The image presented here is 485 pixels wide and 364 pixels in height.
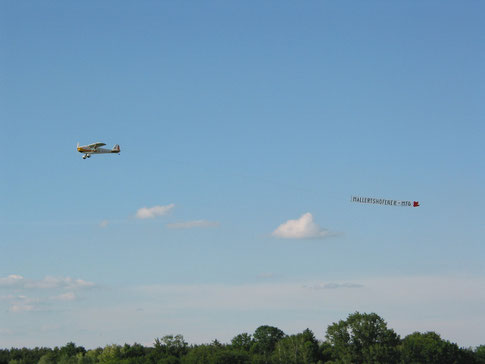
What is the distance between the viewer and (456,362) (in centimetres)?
17038

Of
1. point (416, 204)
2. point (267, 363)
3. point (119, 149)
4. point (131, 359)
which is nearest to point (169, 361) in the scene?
point (131, 359)

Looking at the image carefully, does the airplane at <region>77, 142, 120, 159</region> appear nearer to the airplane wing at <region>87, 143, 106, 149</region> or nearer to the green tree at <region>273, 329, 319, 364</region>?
the airplane wing at <region>87, 143, 106, 149</region>

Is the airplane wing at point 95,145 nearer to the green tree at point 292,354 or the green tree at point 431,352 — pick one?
the green tree at point 292,354

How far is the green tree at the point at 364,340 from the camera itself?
532ft

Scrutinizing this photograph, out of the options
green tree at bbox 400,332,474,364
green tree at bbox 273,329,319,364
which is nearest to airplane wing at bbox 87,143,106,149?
green tree at bbox 273,329,319,364

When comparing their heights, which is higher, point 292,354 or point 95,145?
point 95,145

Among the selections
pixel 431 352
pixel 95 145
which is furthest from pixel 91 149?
pixel 431 352

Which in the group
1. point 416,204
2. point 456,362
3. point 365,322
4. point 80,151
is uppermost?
point 80,151

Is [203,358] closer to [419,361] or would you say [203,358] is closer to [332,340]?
[332,340]

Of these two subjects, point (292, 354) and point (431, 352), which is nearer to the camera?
point (431, 352)

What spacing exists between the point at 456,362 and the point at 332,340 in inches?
1264

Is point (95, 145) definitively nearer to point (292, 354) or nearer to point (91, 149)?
point (91, 149)

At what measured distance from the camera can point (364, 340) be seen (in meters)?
166

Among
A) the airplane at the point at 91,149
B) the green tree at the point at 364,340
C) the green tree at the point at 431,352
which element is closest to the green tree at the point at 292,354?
the green tree at the point at 364,340
